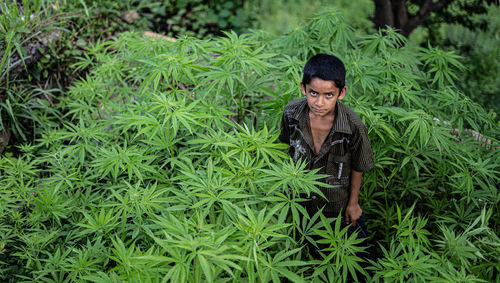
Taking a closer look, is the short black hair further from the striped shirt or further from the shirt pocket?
the shirt pocket

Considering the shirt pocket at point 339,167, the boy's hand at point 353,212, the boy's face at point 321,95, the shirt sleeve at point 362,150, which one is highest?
the boy's face at point 321,95

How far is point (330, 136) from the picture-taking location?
2215mm

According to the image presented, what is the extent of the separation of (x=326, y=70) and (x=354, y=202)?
2.70ft

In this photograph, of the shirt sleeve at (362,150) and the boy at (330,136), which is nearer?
the boy at (330,136)

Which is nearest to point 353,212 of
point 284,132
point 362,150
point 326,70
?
point 362,150

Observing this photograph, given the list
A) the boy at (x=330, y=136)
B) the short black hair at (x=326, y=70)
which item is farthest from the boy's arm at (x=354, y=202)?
the short black hair at (x=326, y=70)

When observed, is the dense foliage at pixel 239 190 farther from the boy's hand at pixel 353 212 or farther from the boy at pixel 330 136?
the boy's hand at pixel 353 212

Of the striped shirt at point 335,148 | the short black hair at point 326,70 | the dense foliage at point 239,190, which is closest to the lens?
the dense foliage at point 239,190

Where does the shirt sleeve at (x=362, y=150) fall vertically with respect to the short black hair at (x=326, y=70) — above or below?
below

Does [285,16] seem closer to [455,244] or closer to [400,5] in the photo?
[400,5]

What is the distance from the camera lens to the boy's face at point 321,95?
A: 206 centimetres

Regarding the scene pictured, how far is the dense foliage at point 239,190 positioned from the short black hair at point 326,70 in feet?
1.39

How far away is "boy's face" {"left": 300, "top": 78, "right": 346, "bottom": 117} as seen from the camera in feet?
6.77

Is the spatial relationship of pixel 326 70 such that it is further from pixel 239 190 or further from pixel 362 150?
pixel 239 190
